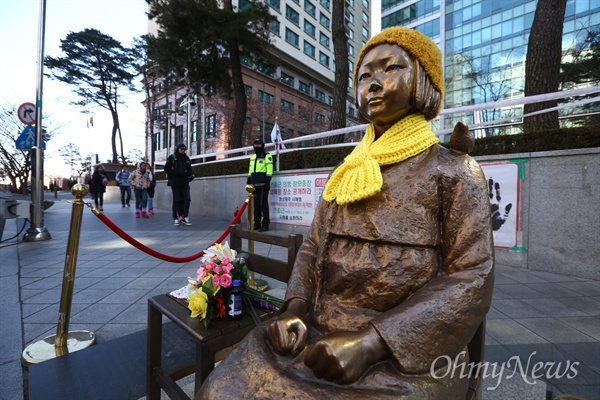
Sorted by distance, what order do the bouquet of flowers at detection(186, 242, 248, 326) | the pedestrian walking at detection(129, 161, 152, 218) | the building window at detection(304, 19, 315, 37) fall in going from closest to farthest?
the bouquet of flowers at detection(186, 242, 248, 326) < the pedestrian walking at detection(129, 161, 152, 218) < the building window at detection(304, 19, 315, 37)

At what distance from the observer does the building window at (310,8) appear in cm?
3450

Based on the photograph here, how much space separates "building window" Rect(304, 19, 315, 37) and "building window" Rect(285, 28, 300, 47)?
Result: 92.1 inches

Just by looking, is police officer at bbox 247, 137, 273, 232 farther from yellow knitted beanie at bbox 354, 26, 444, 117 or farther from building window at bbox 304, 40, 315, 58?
building window at bbox 304, 40, 315, 58

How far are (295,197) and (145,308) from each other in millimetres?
4541

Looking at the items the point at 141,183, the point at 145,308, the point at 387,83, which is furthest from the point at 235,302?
the point at 141,183

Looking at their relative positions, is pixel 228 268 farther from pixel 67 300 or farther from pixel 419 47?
pixel 67 300

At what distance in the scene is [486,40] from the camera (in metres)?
26.9

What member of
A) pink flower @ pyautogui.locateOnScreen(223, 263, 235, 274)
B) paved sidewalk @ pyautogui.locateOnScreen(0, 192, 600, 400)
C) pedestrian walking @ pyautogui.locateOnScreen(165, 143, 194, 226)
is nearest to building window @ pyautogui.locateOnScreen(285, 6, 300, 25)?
pedestrian walking @ pyautogui.locateOnScreen(165, 143, 194, 226)

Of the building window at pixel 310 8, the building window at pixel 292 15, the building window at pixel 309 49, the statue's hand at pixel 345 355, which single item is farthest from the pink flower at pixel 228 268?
the building window at pixel 310 8

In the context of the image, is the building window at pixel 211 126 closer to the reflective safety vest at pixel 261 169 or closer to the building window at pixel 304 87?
the building window at pixel 304 87

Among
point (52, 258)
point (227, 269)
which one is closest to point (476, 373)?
point (227, 269)

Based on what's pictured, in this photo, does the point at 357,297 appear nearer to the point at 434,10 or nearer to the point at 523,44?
the point at 523,44

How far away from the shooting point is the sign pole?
6871 mm

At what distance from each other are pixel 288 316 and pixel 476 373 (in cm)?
84
